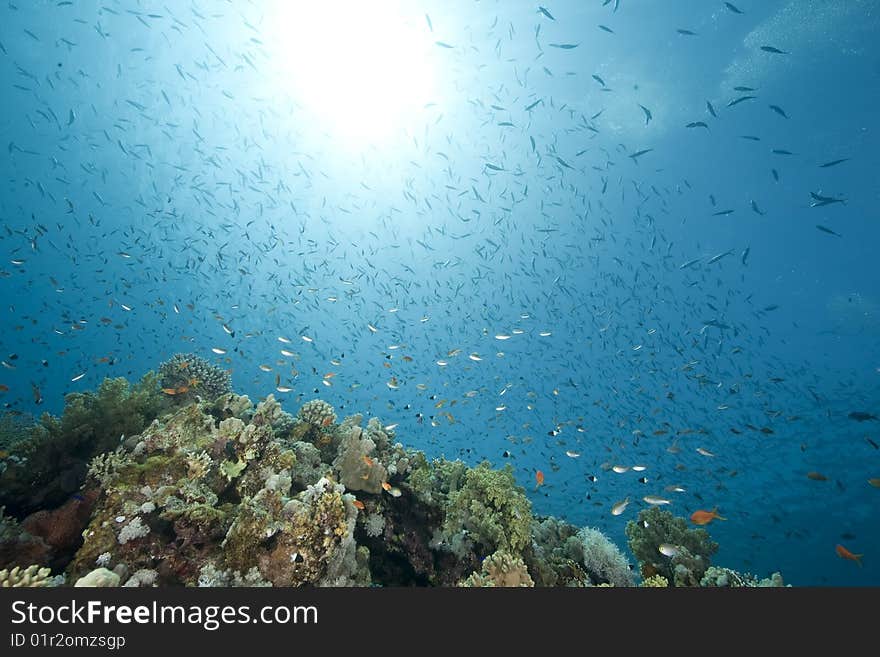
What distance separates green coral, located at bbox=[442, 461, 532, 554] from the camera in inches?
274

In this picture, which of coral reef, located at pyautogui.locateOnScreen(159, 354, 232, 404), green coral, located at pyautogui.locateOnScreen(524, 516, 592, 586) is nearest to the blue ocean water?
coral reef, located at pyautogui.locateOnScreen(159, 354, 232, 404)

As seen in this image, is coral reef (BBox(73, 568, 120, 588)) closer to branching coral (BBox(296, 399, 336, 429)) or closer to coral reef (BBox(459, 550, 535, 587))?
coral reef (BBox(459, 550, 535, 587))

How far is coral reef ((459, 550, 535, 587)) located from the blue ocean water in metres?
8.45

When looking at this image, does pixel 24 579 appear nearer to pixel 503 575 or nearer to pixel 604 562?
pixel 503 575

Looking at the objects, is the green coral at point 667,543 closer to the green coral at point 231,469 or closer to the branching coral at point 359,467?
the branching coral at point 359,467

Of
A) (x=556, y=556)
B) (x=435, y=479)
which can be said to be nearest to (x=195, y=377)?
(x=435, y=479)

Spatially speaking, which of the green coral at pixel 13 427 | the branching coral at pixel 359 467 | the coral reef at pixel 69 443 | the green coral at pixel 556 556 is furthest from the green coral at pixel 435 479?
the green coral at pixel 13 427

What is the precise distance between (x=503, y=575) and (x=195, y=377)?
35.4ft

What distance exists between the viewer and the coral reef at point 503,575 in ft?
17.7

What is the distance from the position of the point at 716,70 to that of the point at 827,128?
1092 cm

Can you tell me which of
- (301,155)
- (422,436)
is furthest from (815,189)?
(422,436)

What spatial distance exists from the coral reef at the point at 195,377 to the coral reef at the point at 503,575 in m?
9.31

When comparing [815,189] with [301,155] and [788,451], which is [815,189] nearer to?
[788,451]

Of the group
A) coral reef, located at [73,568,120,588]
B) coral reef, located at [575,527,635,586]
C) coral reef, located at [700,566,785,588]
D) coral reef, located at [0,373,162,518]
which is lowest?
coral reef, located at [700,566,785,588]
